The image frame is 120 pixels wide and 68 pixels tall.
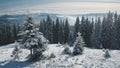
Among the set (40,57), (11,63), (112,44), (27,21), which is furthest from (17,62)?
(112,44)

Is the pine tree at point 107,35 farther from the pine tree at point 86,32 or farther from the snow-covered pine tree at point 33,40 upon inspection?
the snow-covered pine tree at point 33,40

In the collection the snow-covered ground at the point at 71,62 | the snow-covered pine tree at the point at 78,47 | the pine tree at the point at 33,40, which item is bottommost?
the snow-covered ground at the point at 71,62

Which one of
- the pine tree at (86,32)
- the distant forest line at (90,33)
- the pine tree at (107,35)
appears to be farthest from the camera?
the pine tree at (86,32)

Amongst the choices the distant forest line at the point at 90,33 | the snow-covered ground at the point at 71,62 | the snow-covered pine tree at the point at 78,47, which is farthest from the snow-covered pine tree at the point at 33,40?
the distant forest line at the point at 90,33

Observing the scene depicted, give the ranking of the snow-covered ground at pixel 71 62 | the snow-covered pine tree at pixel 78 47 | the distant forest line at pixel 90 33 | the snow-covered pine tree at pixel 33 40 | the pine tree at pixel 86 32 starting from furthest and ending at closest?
the pine tree at pixel 86 32, the distant forest line at pixel 90 33, the snow-covered pine tree at pixel 78 47, the snow-covered pine tree at pixel 33 40, the snow-covered ground at pixel 71 62

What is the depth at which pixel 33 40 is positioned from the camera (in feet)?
103

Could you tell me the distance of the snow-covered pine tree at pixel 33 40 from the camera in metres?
31.4

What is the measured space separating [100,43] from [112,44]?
5.93 meters

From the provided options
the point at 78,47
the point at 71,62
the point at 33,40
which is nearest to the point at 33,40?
the point at 33,40

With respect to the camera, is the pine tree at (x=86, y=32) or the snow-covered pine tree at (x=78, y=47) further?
the pine tree at (x=86, y=32)

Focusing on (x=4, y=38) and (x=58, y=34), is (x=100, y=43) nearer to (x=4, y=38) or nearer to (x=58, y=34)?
(x=58, y=34)

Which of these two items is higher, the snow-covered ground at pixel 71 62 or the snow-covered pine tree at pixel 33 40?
the snow-covered pine tree at pixel 33 40

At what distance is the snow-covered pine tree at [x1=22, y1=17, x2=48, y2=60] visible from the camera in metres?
31.4

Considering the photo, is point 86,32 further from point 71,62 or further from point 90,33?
point 71,62
